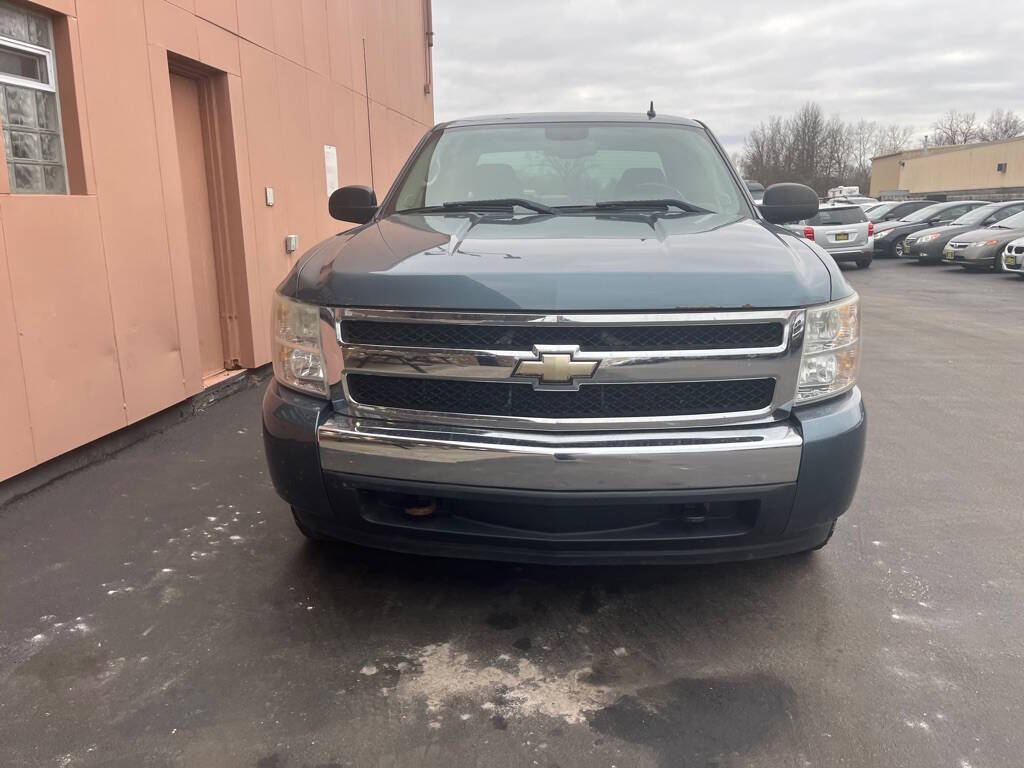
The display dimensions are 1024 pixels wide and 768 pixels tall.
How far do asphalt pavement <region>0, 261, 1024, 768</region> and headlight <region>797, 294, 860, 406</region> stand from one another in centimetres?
87

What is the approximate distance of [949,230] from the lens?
19672mm

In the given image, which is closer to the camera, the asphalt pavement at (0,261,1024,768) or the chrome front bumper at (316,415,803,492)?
the asphalt pavement at (0,261,1024,768)

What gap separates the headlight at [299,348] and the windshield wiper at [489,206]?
1.06 metres

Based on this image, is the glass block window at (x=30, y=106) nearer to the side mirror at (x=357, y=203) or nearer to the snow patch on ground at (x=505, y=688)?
the side mirror at (x=357, y=203)

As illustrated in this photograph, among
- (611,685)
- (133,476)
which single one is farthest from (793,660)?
(133,476)

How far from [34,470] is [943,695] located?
13.8 ft

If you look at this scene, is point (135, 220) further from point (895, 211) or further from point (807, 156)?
point (807, 156)

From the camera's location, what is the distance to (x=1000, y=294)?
1380 centimetres

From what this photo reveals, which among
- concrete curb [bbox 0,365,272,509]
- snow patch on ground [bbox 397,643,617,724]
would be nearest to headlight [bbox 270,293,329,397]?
snow patch on ground [bbox 397,643,617,724]

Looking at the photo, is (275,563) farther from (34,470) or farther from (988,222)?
(988,222)

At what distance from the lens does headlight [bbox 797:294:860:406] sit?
8.61 ft

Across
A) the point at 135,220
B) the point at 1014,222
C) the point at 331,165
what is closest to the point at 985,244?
the point at 1014,222

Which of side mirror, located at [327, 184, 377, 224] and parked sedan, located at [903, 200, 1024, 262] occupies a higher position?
side mirror, located at [327, 184, 377, 224]

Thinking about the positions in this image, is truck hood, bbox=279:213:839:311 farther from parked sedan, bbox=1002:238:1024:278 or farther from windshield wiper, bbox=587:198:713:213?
parked sedan, bbox=1002:238:1024:278
